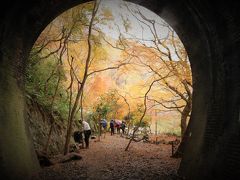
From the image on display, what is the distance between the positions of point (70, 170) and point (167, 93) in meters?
9.42

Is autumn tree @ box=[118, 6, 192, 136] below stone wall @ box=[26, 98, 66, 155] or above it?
above

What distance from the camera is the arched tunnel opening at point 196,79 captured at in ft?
15.4

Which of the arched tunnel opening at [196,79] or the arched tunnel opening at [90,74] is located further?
the arched tunnel opening at [90,74]

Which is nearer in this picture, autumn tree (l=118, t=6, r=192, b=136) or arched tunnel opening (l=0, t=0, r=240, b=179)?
arched tunnel opening (l=0, t=0, r=240, b=179)

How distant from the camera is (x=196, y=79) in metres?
7.04

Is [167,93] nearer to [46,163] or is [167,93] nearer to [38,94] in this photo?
[38,94]

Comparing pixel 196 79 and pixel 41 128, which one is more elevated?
pixel 196 79

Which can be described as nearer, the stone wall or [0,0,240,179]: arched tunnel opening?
[0,0,240,179]: arched tunnel opening

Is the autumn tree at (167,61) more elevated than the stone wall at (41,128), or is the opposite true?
the autumn tree at (167,61)

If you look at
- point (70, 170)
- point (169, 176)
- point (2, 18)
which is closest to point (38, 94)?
point (70, 170)

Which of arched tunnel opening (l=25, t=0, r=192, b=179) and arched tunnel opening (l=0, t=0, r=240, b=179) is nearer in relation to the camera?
arched tunnel opening (l=0, t=0, r=240, b=179)

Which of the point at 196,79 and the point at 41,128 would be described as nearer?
the point at 196,79

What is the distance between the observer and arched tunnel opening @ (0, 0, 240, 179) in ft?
15.4

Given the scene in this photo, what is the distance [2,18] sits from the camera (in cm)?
489
